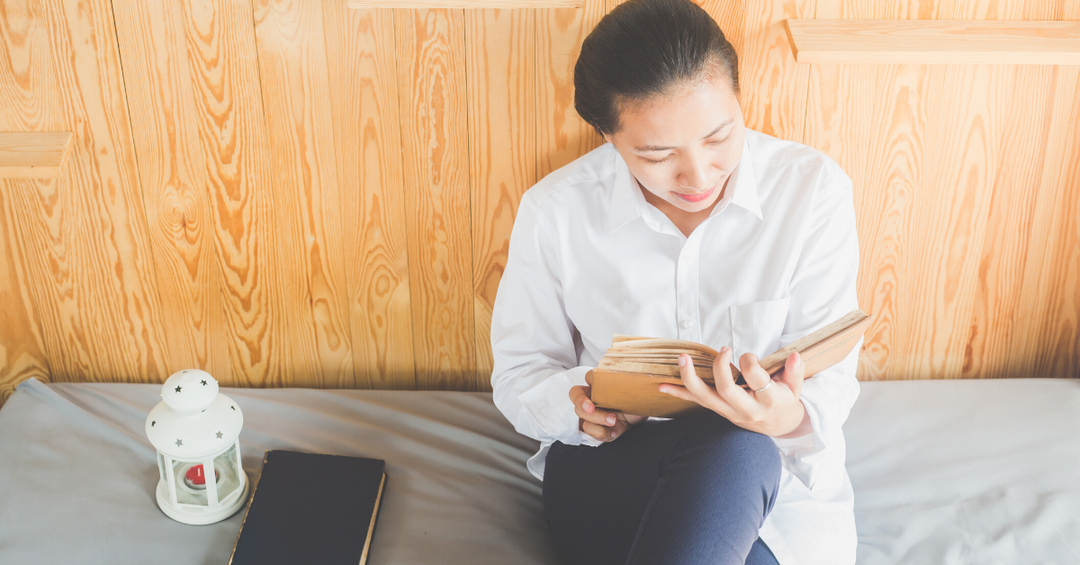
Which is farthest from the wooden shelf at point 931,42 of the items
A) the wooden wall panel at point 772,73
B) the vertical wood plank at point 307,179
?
the vertical wood plank at point 307,179

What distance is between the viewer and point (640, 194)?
1093mm

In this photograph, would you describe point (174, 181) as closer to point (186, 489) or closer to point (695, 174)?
point (186, 489)

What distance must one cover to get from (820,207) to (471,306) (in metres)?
0.67

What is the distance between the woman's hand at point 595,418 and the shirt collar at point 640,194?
0.24 meters

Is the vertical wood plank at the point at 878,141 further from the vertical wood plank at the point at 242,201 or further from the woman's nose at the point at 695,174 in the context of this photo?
the vertical wood plank at the point at 242,201

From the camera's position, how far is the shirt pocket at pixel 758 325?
1.08m

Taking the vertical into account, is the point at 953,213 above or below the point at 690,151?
below

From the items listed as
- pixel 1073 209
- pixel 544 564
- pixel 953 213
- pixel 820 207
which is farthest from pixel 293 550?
pixel 1073 209

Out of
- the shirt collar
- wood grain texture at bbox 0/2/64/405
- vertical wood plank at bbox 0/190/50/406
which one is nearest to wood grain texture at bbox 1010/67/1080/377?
the shirt collar

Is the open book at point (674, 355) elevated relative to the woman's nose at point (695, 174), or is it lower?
lower

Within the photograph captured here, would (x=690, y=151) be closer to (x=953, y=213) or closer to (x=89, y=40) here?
(x=953, y=213)

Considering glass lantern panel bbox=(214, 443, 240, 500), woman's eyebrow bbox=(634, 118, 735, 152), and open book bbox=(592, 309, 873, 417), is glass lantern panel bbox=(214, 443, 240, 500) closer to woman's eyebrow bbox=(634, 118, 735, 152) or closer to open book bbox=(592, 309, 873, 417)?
open book bbox=(592, 309, 873, 417)

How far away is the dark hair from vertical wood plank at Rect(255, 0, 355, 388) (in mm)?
→ 536

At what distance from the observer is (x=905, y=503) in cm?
117
